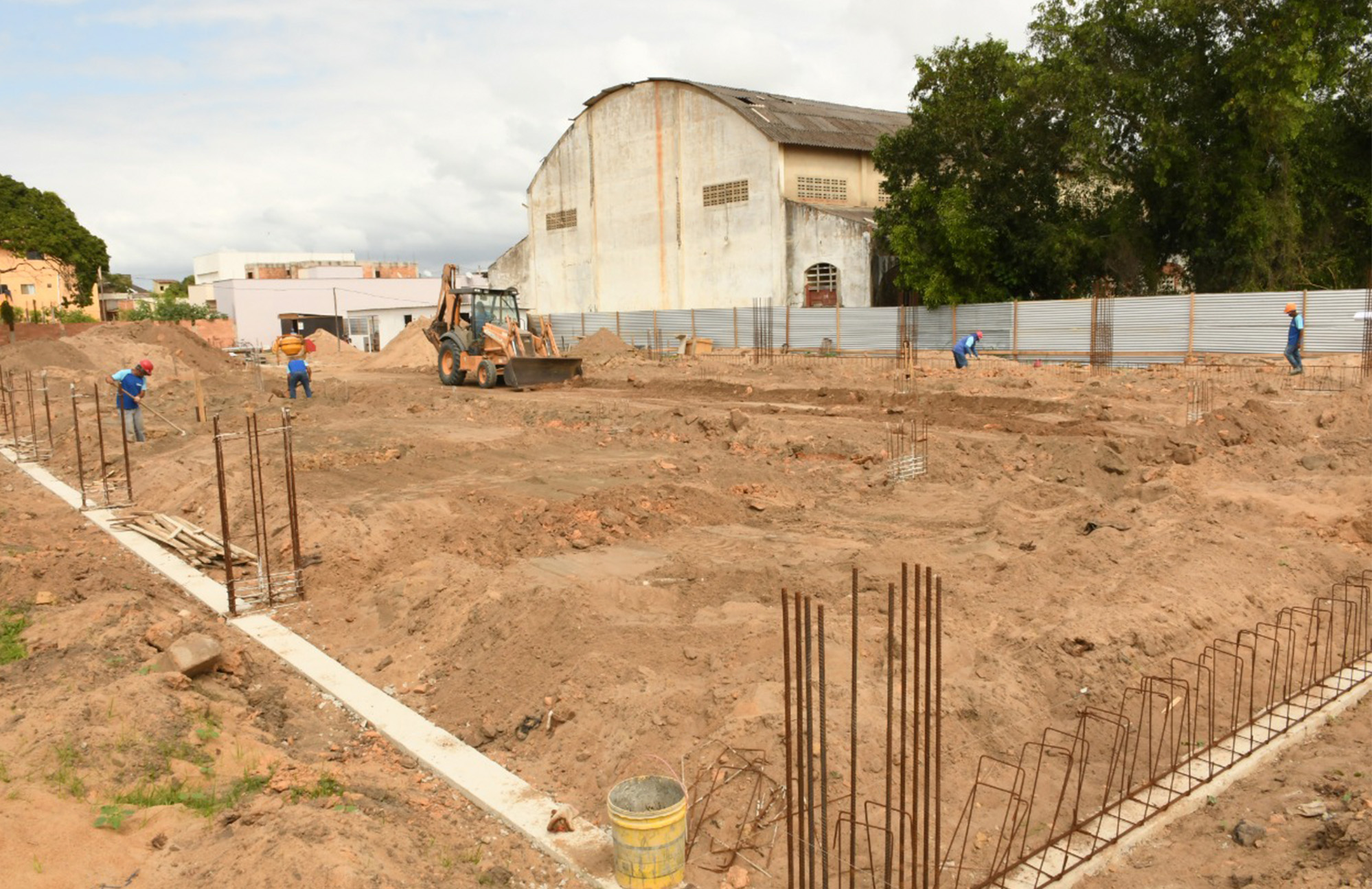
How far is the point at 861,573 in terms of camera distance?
8234 millimetres

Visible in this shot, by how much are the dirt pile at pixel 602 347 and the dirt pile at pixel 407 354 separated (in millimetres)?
4804

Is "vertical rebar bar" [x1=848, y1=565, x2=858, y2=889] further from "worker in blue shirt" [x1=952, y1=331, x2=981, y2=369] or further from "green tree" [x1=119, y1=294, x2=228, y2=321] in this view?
"green tree" [x1=119, y1=294, x2=228, y2=321]

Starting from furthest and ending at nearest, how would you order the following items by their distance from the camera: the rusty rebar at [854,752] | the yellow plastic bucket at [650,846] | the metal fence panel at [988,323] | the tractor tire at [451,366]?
the metal fence panel at [988,323]
the tractor tire at [451,366]
the yellow plastic bucket at [650,846]
the rusty rebar at [854,752]

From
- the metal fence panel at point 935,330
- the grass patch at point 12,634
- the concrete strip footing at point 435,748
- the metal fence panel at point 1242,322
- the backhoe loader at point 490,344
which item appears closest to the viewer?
the concrete strip footing at point 435,748

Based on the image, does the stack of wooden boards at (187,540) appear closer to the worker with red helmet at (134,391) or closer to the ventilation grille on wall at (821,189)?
the worker with red helmet at (134,391)

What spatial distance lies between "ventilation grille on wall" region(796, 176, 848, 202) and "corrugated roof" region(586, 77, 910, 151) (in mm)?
1088

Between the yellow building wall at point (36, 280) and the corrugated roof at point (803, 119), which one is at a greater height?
the corrugated roof at point (803, 119)

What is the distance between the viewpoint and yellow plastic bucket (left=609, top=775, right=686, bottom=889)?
430 centimetres

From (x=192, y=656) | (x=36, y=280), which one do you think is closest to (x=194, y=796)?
(x=192, y=656)

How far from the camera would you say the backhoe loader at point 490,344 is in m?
23.1

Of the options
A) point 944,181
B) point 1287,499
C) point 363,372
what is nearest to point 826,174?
point 944,181

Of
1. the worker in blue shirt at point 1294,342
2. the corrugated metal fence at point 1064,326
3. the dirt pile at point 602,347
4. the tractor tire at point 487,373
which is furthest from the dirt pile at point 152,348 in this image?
the worker in blue shirt at point 1294,342

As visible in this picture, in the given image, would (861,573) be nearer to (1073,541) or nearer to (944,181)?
(1073,541)

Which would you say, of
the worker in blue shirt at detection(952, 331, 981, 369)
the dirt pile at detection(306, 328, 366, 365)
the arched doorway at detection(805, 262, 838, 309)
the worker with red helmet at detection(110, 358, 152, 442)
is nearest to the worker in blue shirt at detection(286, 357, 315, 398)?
the worker with red helmet at detection(110, 358, 152, 442)
